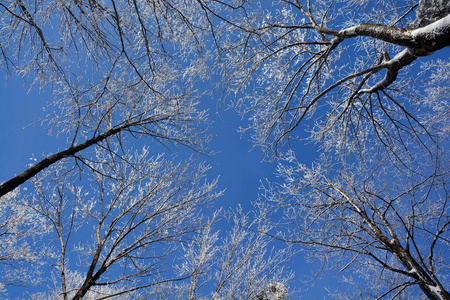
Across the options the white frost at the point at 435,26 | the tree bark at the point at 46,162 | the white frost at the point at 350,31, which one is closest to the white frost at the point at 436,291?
the white frost at the point at 435,26

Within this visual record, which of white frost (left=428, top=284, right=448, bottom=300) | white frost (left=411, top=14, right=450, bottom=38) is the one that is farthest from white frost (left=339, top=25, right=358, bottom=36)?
white frost (left=428, top=284, right=448, bottom=300)

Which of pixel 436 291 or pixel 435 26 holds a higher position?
pixel 435 26

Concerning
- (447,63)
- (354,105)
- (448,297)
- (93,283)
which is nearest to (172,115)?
(93,283)

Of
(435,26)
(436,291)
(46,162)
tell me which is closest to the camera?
(435,26)

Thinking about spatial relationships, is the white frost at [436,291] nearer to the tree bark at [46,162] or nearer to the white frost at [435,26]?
the white frost at [435,26]

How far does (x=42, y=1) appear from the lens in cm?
214

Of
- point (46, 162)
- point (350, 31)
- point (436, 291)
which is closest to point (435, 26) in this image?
point (350, 31)

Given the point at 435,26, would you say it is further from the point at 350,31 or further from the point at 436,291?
the point at 436,291

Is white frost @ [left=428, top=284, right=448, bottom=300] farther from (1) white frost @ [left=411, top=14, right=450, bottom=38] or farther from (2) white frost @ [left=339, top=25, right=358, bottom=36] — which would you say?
(2) white frost @ [left=339, top=25, right=358, bottom=36]

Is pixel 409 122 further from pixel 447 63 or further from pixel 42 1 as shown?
pixel 42 1

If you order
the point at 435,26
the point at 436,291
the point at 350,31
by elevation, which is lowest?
the point at 436,291

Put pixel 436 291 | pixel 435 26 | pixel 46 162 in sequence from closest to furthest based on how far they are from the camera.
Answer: pixel 435 26 → pixel 46 162 → pixel 436 291

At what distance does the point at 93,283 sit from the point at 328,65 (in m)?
4.43

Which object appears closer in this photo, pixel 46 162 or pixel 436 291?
pixel 46 162
